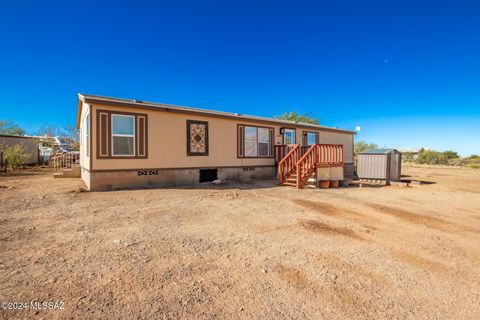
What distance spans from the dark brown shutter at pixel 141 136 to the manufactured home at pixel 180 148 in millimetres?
33

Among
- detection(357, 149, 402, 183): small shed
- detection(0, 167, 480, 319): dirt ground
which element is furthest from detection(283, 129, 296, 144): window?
detection(0, 167, 480, 319): dirt ground

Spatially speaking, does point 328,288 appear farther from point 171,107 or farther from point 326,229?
point 171,107

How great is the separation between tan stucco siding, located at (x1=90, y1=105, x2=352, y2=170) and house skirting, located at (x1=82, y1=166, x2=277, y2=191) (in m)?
0.18

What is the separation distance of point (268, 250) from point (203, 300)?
137 centimetres

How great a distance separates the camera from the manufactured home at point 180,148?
26.5ft

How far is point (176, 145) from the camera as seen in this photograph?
9.46 metres

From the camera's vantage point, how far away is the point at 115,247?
337 centimetres

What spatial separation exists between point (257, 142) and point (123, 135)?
6142 mm

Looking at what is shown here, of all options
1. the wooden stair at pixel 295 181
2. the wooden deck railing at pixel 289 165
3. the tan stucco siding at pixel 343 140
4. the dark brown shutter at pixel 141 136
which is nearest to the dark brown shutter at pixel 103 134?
the dark brown shutter at pixel 141 136

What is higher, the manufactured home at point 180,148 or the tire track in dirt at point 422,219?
the manufactured home at point 180,148

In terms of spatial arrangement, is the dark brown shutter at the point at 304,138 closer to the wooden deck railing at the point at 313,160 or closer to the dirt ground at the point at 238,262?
the wooden deck railing at the point at 313,160

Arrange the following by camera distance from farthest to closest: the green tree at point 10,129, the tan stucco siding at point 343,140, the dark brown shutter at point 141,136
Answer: the green tree at point 10,129
the tan stucco siding at point 343,140
the dark brown shutter at point 141,136

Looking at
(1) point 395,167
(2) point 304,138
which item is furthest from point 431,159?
(2) point 304,138

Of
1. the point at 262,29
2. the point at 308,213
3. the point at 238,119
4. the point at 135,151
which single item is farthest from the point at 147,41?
the point at 308,213
